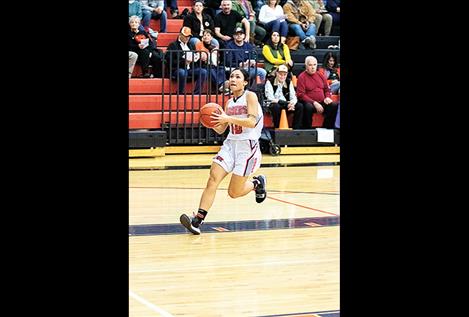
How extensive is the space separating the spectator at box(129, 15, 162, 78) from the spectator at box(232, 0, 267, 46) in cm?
244

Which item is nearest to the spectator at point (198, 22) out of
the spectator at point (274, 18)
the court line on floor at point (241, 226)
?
the spectator at point (274, 18)

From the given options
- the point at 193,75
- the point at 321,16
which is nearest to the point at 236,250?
the point at 193,75

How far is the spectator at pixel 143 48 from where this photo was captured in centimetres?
1620

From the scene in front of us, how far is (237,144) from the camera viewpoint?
29.2 ft

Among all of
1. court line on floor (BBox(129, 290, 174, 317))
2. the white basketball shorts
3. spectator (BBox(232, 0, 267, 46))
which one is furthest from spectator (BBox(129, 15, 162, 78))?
court line on floor (BBox(129, 290, 174, 317))

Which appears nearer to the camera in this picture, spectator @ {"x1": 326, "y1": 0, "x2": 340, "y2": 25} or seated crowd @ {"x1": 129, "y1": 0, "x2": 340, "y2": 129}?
seated crowd @ {"x1": 129, "y1": 0, "x2": 340, "y2": 129}

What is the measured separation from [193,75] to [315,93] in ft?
7.54

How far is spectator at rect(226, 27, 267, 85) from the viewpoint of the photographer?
54.2 ft

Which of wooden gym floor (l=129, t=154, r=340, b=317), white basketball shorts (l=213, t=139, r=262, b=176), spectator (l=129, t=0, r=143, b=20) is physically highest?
spectator (l=129, t=0, r=143, b=20)

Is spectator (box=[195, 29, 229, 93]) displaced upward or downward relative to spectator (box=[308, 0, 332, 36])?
downward

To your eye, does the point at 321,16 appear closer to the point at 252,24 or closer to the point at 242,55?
the point at 252,24

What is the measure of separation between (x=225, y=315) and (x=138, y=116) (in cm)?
1059

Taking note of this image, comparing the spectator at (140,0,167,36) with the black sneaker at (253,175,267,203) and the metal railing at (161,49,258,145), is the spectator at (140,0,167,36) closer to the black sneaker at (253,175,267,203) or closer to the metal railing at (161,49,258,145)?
the metal railing at (161,49,258,145)
